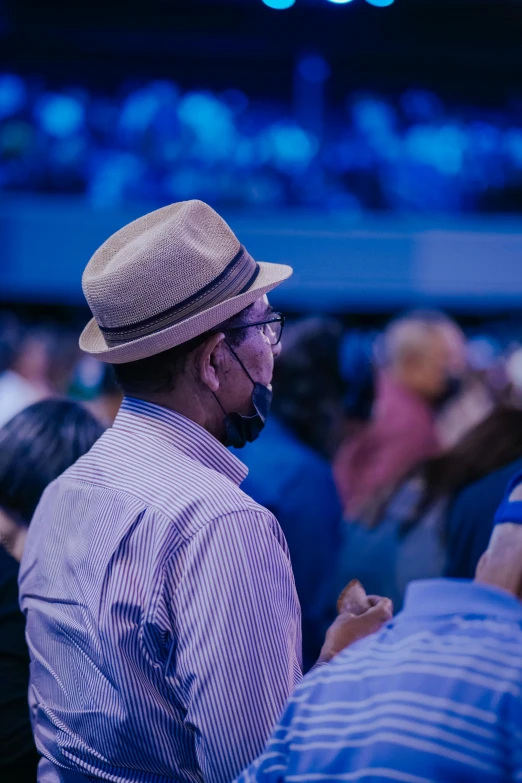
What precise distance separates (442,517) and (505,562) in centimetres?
169

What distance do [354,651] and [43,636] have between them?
2.21ft

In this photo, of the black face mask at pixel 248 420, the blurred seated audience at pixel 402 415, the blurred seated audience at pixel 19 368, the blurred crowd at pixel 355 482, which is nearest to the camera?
the black face mask at pixel 248 420

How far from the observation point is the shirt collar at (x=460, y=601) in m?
0.85

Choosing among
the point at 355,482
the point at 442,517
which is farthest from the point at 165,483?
the point at 355,482

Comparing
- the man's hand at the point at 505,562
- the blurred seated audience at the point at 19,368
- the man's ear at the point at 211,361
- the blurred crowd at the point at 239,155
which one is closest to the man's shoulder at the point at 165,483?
the man's ear at the point at 211,361

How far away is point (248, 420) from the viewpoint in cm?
145

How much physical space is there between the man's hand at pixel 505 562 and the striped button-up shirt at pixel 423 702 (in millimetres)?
15

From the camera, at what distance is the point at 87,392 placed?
5.40 m

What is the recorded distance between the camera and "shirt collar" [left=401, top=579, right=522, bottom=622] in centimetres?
85

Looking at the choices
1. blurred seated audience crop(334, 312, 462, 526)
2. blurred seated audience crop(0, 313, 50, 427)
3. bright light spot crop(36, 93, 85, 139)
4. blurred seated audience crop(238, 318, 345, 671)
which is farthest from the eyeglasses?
bright light spot crop(36, 93, 85, 139)

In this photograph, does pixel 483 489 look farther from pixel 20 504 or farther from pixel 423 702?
pixel 423 702

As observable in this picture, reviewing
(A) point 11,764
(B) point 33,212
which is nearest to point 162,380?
(A) point 11,764

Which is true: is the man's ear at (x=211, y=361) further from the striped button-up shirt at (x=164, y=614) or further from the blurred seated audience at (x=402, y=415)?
the blurred seated audience at (x=402, y=415)

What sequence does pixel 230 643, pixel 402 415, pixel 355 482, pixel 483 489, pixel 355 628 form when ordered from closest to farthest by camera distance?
pixel 230 643, pixel 355 628, pixel 483 489, pixel 355 482, pixel 402 415
